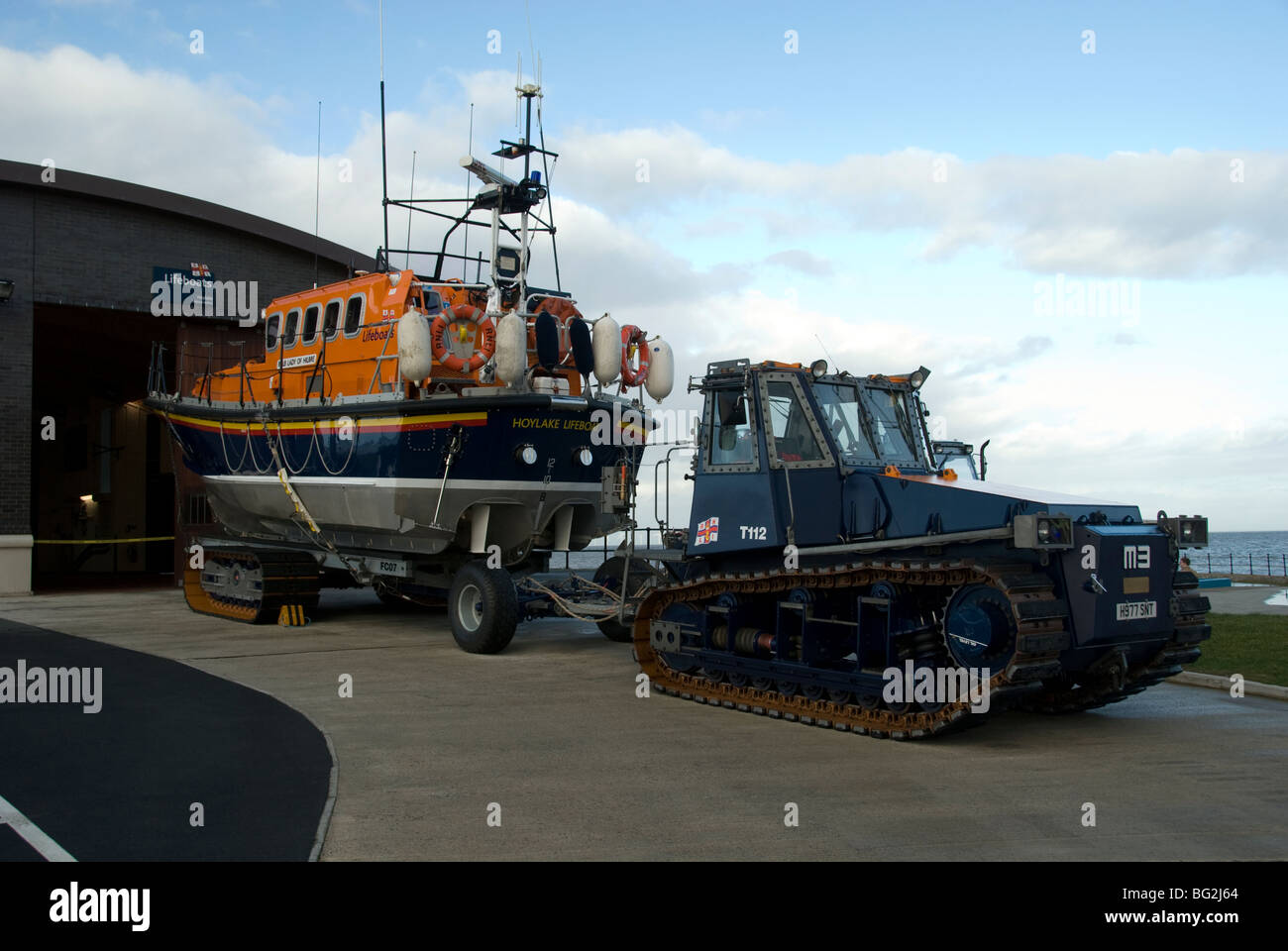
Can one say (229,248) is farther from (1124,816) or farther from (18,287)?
(1124,816)

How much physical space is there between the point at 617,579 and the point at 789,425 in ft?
15.1

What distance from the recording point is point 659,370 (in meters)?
13.7

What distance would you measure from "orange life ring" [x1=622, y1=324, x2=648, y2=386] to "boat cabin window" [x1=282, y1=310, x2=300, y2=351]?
16.0ft

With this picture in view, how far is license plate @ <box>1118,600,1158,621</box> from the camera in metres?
8.18

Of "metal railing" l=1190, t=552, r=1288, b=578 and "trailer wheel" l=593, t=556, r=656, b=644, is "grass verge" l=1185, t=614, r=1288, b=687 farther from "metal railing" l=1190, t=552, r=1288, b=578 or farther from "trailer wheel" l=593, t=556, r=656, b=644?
"metal railing" l=1190, t=552, r=1288, b=578

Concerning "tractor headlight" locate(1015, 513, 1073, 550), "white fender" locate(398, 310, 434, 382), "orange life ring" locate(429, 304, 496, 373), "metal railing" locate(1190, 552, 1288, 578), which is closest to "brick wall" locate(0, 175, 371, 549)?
"orange life ring" locate(429, 304, 496, 373)

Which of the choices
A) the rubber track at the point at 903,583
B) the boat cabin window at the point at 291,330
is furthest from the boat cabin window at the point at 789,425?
the boat cabin window at the point at 291,330

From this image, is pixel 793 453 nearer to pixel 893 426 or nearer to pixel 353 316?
pixel 893 426

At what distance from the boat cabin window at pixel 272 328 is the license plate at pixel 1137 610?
12002mm

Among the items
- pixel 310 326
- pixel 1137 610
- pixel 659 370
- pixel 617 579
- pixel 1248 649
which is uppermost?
pixel 310 326

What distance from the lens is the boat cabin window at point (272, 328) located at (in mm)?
15492

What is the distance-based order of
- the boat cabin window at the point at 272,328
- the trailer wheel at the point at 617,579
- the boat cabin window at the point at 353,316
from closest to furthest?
the trailer wheel at the point at 617,579, the boat cabin window at the point at 353,316, the boat cabin window at the point at 272,328

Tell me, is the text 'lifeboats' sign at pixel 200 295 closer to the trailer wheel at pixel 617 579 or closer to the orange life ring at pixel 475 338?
the orange life ring at pixel 475 338

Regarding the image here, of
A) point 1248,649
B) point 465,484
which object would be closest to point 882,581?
point 465,484
